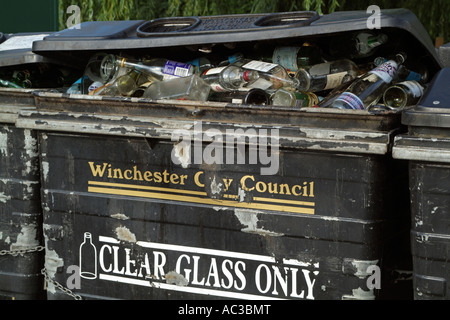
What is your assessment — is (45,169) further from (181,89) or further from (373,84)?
(373,84)

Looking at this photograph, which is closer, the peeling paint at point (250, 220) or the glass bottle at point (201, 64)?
the peeling paint at point (250, 220)

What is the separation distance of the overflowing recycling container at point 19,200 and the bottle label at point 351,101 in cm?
128

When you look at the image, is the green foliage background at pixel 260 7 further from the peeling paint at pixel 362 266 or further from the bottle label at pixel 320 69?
the peeling paint at pixel 362 266

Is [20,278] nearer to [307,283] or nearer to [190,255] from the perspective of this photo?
[190,255]

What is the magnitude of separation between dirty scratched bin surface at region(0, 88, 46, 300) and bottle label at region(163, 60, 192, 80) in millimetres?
586

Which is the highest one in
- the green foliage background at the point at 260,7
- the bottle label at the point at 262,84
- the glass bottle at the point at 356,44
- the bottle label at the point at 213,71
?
the green foliage background at the point at 260,7

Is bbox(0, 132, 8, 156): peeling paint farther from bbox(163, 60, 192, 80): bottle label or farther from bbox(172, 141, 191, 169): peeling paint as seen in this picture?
bbox(172, 141, 191, 169): peeling paint

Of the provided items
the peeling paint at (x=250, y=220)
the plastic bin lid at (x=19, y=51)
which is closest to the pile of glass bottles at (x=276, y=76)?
the plastic bin lid at (x=19, y=51)

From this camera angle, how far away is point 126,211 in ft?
8.00

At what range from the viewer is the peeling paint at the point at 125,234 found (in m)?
2.45

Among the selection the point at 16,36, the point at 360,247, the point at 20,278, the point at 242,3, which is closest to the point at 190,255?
the point at 360,247

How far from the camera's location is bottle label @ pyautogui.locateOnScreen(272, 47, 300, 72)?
8.77 feet

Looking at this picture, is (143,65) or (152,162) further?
(143,65)
